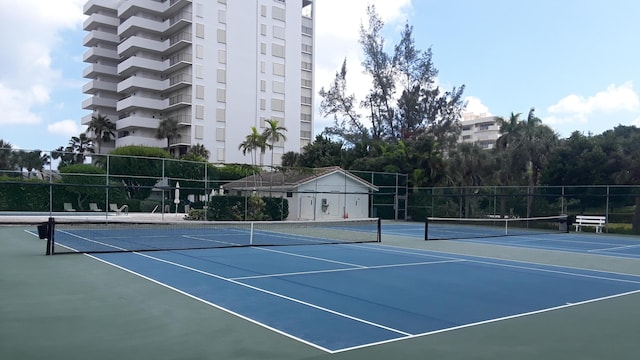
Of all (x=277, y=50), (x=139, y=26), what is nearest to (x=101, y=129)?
(x=139, y=26)

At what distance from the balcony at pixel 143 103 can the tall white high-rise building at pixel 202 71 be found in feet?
0.35

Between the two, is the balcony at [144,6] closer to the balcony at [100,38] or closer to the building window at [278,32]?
the balcony at [100,38]

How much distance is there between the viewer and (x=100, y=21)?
2675 inches

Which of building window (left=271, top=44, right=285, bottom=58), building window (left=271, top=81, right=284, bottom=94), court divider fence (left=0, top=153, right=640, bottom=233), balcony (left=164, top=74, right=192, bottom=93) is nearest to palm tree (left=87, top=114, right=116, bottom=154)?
balcony (left=164, top=74, right=192, bottom=93)

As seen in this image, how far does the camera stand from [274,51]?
65.1 metres

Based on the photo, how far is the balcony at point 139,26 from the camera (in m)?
60.7

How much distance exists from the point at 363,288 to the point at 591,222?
23.5m

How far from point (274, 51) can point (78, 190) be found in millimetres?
36485

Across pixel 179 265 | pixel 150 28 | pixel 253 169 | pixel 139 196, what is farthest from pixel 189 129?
pixel 179 265

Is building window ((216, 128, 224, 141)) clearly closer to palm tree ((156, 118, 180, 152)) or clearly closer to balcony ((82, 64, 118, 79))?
palm tree ((156, 118, 180, 152))

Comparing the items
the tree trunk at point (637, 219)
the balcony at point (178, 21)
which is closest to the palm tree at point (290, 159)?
the balcony at point (178, 21)

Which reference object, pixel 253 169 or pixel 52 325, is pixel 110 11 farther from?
pixel 52 325

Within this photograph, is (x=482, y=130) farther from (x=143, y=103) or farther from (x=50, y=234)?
(x=50, y=234)

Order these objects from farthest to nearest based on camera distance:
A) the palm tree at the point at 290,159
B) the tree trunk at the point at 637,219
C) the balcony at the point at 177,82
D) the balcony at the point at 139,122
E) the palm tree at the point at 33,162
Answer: the balcony at the point at 139,122 < the balcony at the point at 177,82 < the palm tree at the point at 290,159 < the tree trunk at the point at 637,219 < the palm tree at the point at 33,162
